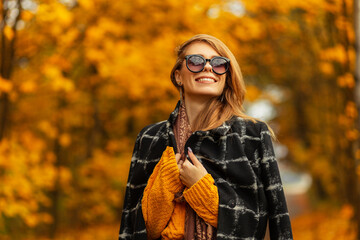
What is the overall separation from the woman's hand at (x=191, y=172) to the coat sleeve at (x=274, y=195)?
0.96ft

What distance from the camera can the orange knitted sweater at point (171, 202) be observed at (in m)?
2.08

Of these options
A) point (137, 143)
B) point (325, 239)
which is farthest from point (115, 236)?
point (137, 143)

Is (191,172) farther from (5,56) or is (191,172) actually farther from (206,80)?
(5,56)

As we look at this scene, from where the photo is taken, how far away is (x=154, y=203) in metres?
2.19

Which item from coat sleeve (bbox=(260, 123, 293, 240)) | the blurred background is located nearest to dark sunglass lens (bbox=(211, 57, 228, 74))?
coat sleeve (bbox=(260, 123, 293, 240))

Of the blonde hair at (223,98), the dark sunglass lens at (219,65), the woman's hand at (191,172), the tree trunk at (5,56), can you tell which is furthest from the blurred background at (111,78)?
the woman's hand at (191,172)

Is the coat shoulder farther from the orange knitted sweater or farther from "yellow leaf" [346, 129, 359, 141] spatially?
"yellow leaf" [346, 129, 359, 141]

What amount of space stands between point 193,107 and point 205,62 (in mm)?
249

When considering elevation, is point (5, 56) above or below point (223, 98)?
above

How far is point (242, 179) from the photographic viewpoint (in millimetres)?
2139

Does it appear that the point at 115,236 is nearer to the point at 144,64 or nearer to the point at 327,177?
the point at 144,64

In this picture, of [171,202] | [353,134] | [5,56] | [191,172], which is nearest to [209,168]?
[191,172]

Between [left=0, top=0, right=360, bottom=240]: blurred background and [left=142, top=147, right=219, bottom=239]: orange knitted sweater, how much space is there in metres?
2.11

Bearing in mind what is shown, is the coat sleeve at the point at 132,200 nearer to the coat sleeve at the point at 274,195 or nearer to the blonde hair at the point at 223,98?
the blonde hair at the point at 223,98
